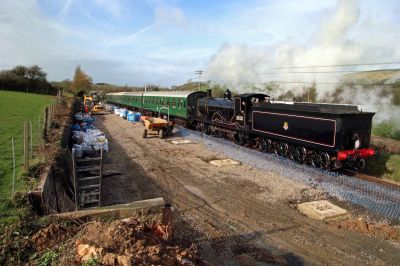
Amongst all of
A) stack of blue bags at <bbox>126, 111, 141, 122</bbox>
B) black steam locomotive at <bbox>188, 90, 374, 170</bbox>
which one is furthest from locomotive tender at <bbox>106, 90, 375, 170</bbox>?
stack of blue bags at <bbox>126, 111, 141, 122</bbox>

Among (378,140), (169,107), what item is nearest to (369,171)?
(378,140)

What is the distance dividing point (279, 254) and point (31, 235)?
4.42 meters

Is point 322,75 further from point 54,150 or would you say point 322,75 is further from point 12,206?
point 12,206

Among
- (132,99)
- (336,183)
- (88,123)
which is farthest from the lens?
(132,99)

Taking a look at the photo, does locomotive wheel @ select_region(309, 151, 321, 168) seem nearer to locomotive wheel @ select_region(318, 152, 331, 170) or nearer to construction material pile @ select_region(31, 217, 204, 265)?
locomotive wheel @ select_region(318, 152, 331, 170)

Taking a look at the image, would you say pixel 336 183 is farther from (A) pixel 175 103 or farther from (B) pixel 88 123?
(B) pixel 88 123

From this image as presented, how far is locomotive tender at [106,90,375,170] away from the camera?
39.1ft

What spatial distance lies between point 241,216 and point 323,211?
6.99 ft

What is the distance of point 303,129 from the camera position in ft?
43.3

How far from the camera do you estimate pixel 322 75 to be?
2459 centimetres

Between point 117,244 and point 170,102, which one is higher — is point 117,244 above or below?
below

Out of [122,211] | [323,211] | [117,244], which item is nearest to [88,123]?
[323,211]

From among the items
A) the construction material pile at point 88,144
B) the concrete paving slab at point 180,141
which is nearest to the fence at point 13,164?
the construction material pile at point 88,144

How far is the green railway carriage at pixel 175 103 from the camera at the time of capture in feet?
79.4
